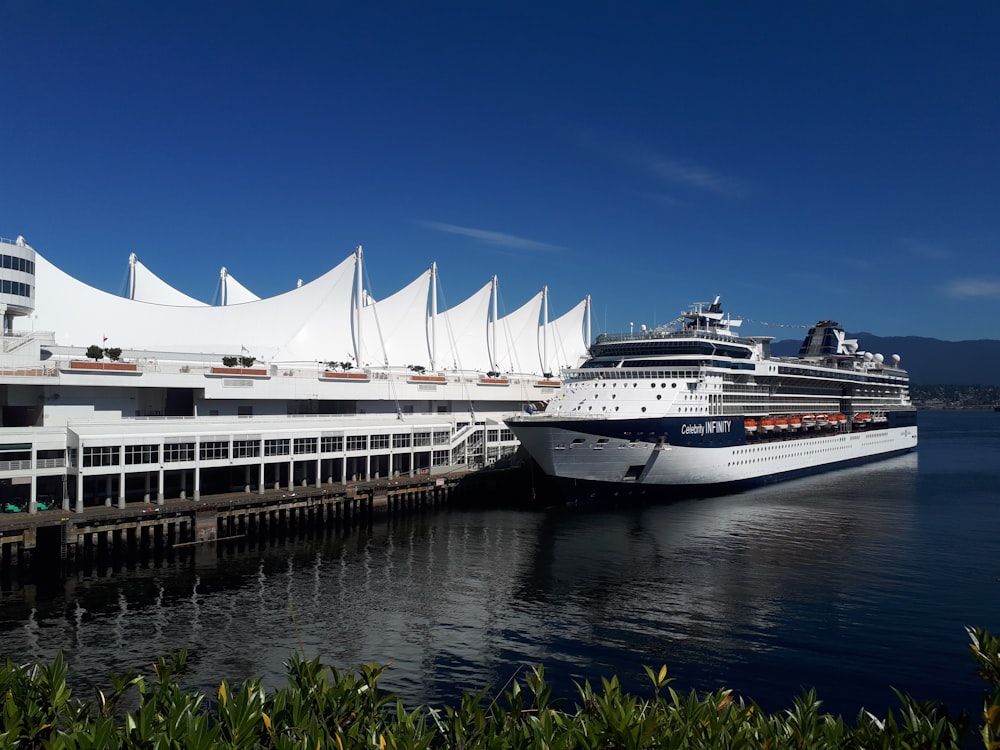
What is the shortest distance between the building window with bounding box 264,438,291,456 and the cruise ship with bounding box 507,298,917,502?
11347mm

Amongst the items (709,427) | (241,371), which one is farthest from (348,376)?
(709,427)

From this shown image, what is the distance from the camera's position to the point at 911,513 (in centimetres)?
3781

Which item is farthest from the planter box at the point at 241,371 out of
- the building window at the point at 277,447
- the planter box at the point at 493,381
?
the planter box at the point at 493,381

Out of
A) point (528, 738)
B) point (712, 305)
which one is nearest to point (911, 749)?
point (528, 738)

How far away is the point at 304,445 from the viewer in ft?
119

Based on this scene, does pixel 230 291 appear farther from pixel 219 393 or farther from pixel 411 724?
pixel 411 724

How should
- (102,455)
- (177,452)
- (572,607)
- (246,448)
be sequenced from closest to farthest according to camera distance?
(572,607), (102,455), (177,452), (246,448)

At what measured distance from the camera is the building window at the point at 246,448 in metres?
33.3

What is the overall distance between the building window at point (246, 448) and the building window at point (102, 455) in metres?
5.09

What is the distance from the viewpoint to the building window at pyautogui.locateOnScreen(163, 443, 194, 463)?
30984mm

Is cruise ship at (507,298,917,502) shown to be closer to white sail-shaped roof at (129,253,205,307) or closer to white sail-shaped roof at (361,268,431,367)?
white sail-shaped roof at (361,268,431,367)

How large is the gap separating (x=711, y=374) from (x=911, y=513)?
1234 centimetres

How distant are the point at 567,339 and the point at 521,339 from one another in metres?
10.5

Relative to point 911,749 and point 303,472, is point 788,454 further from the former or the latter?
point 911,749
